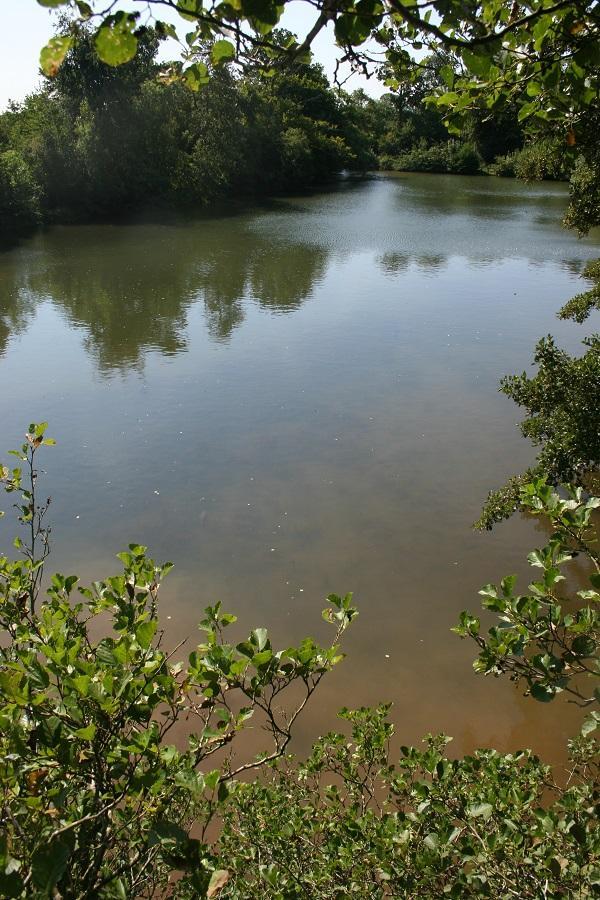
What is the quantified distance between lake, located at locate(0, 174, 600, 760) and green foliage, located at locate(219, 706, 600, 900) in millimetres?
2146

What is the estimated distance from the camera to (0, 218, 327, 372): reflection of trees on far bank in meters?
12.5

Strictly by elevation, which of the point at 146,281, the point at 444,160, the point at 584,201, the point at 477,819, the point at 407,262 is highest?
the point at 444,160

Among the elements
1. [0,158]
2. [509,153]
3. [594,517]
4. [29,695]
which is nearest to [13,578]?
[29,695]

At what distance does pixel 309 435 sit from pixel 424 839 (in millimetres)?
6547

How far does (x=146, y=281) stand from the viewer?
1590 cm

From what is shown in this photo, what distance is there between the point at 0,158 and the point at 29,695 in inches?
906

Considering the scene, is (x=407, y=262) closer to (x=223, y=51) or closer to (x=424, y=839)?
(x=223, y=51)

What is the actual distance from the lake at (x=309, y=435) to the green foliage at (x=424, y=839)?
7.04 feet

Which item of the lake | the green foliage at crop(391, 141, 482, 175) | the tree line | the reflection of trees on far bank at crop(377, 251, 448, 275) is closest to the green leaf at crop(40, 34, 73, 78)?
the lake

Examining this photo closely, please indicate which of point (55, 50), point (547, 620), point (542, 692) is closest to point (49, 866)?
point (542, 692)

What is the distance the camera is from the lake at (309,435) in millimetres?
5480

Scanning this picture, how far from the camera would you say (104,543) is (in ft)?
21.2

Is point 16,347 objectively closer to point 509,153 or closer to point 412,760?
point 412,760

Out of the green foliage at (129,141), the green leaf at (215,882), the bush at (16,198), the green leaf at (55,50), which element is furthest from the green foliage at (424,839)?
the green foliage at (129,141)
